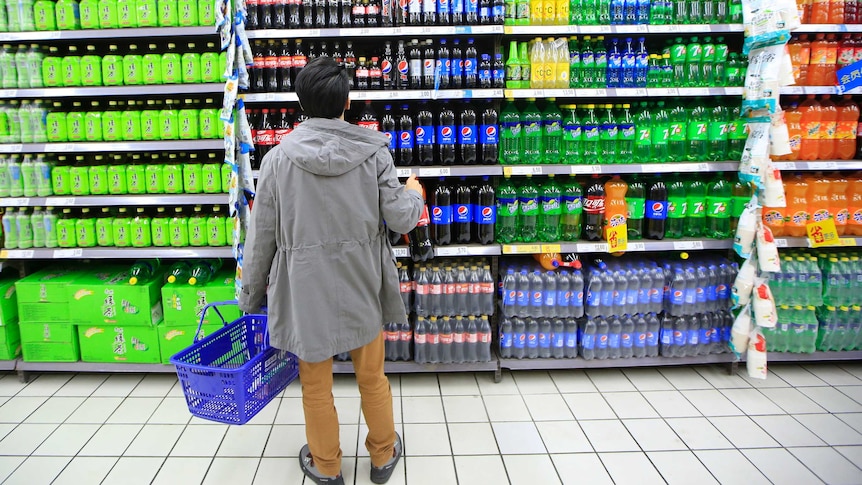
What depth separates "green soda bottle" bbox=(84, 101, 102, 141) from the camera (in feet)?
11.4

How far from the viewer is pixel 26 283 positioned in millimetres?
3602

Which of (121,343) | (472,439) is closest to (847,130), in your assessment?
(472,439)

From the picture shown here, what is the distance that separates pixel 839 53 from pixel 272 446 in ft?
13.7

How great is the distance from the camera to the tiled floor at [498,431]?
2689mm

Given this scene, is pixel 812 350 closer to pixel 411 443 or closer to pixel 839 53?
pixel 839 53

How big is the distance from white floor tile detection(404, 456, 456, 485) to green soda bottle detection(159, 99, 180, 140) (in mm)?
2399

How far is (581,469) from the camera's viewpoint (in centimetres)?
270

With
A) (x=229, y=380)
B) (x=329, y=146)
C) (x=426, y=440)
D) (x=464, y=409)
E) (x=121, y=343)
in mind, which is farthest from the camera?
(x=121, y=343)

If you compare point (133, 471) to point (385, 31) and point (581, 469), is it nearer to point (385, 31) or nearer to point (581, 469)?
point (581, 469)

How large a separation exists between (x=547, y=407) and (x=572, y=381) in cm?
43

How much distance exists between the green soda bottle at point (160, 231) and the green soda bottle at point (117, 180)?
27cm

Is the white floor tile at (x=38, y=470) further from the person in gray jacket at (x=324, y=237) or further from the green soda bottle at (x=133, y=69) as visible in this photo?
the green soda bottle at (x=133, y=69)

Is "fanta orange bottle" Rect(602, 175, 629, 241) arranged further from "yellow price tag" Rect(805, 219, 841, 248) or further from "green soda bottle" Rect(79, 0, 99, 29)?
"green soda bottle" Rect(79, 0, 99, 29)

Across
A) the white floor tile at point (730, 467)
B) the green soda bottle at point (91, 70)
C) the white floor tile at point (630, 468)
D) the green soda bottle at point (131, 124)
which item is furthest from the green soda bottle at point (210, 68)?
the white floor tile at point (730, 467)
